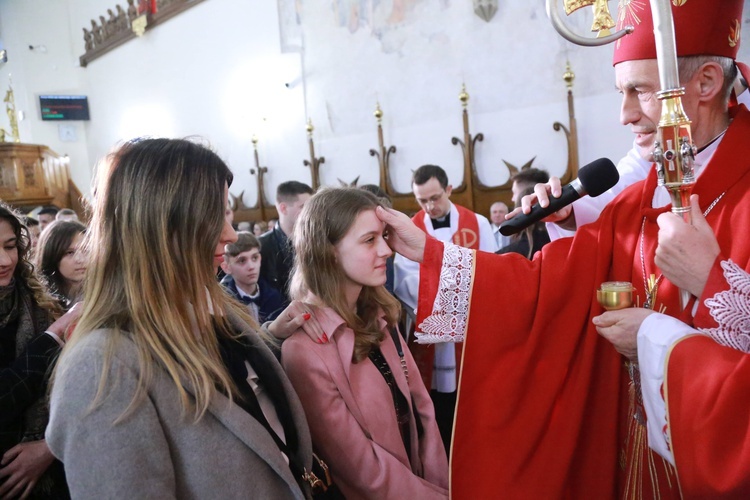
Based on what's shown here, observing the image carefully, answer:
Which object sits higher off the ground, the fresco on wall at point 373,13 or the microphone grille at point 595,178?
the fresco on wall at point 373,13

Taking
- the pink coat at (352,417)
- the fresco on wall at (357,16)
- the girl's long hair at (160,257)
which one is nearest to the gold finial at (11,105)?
the fresco on wall at (357,16)

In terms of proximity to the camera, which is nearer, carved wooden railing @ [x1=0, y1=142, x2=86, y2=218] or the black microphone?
the black microphone

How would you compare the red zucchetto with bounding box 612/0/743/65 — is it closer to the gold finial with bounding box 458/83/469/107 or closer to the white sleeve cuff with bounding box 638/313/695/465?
the white sleeve cuff with bounding box 638/313/695/465

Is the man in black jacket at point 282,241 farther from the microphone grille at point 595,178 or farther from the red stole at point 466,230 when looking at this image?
the microphone grille at point 595,178

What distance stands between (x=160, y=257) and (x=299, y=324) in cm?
67

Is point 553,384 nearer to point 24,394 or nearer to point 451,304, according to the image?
point 451,304

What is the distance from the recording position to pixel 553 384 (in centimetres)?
136

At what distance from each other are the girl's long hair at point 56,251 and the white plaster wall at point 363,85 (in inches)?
198

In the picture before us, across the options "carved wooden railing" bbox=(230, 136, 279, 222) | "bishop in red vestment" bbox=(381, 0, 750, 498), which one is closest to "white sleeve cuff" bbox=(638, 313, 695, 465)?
"bishop in red vestment" bbox=(381, 0, 750, 498)

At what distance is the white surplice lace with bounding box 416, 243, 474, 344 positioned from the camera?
1.42 metres

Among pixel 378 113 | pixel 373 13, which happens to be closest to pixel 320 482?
pixel 378 113

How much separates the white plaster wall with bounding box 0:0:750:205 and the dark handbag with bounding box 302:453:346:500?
196 inches

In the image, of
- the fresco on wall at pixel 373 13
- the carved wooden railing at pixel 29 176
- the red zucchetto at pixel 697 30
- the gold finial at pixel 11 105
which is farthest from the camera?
the gold finial at pixel 11 105

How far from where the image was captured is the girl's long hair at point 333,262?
182cm
